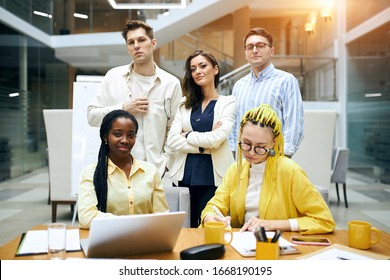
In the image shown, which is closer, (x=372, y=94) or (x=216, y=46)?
(x=216, y=46)

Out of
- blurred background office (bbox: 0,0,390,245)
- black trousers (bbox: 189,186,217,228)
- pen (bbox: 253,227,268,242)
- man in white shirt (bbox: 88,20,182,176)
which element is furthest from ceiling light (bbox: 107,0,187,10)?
pen (bbox: 253,227,268,242)

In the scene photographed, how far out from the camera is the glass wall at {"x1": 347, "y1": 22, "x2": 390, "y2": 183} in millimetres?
3457

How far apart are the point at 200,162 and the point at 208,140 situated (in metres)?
0.15

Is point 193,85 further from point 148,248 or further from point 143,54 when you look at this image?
point 148,248

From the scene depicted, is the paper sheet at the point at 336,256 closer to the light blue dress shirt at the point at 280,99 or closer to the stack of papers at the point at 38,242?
the stack of papers at the point at 38,242

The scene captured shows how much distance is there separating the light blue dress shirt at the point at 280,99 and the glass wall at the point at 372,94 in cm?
134

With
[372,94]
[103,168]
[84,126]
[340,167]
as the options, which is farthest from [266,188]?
[340,167]

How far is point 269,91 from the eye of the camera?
2.28 meters

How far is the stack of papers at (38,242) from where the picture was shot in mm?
1322

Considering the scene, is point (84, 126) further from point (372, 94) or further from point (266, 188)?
point (372, 94)

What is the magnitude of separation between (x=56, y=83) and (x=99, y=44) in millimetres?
493

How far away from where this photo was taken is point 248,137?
1.68m

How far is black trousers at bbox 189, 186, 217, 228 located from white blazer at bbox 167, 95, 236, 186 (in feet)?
0.23

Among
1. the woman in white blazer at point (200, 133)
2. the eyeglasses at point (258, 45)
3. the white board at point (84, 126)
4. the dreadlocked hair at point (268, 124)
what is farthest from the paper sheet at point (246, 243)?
the white board at point (84, 126)
